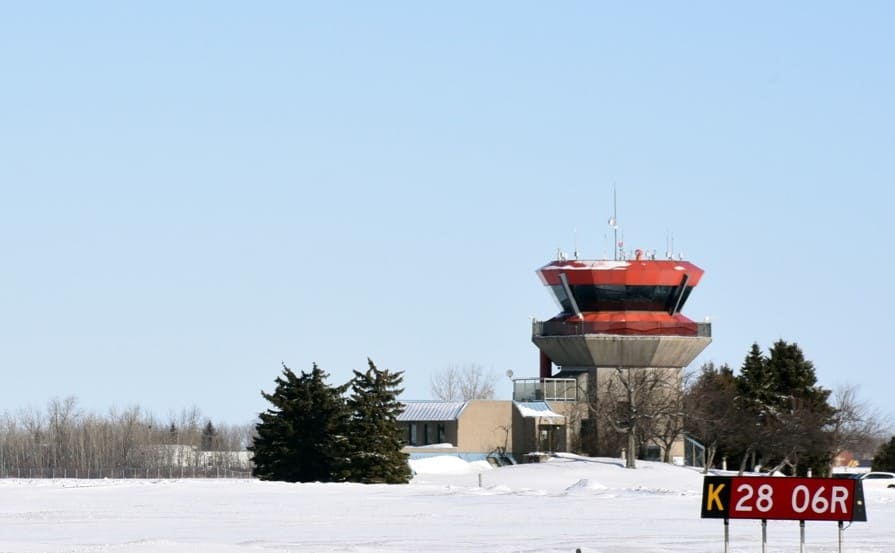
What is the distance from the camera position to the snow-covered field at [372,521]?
131ft

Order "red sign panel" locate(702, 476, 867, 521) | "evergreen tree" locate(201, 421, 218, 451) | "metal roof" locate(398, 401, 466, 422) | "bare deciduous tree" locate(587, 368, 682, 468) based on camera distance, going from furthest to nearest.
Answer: "evergreen tree" locate(201, 421, 218, 451) → "metal roof" locate(398, 401, 466, 422) → "bare deciduous tree" locate(587, 368, 682, 468) → "red sign panel" locate(702, 476, 867, 521)

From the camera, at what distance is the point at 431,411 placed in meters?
99.9

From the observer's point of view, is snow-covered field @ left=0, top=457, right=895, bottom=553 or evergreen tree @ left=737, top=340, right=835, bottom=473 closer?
snow-covered field @ left=0, top=457, right=895, bottom=553

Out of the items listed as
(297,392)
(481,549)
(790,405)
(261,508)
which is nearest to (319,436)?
(297,392)

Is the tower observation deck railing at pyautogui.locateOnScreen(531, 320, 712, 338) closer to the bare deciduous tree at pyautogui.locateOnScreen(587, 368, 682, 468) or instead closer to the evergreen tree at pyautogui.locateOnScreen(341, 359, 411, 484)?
the bare deciduous tree at pyautogui.locateOnScreen(587, 368, 682, 468)

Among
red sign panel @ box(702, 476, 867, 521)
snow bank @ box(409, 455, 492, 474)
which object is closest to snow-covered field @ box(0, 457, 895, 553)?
red sign panel @ box(702, 476, 867, 521)

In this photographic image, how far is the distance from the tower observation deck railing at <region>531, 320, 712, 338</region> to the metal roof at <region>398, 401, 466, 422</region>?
7.31 meters

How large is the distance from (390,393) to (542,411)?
16.9 m

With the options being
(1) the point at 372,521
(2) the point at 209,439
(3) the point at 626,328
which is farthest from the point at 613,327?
(2) the point at 209,439

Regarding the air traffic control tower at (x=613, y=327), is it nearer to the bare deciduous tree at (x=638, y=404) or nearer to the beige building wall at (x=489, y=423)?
the bare deciduous tree at (x=638, y=404)

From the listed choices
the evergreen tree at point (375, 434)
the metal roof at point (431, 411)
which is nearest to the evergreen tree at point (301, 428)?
the evergreen tree at point (375, 434)

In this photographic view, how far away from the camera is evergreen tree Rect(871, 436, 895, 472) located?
10556 cm

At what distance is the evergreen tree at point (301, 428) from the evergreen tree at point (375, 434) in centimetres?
91

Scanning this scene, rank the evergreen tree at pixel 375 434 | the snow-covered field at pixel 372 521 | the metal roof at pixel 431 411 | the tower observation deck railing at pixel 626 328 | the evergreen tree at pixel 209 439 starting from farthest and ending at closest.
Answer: the evergreen tree at pixel 209 439 → the metal roof at pixel 431 411 → the tower observation deck railing at pixel 626 328 → the evergreen tree at pixel 375 434 → the snow-covered field at pixel 372 521
